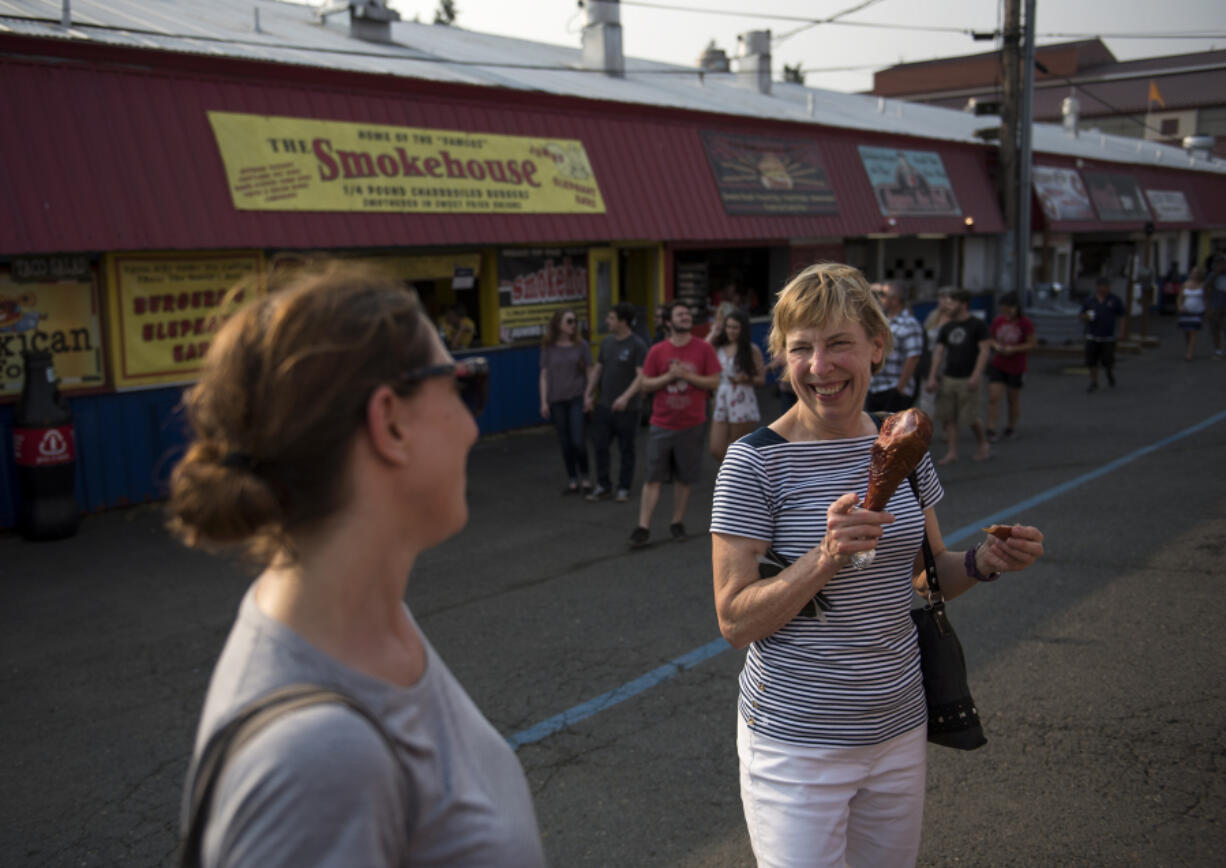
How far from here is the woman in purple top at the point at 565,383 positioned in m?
10.7

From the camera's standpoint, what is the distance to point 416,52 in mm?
15133

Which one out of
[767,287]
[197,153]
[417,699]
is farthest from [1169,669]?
[767,287]

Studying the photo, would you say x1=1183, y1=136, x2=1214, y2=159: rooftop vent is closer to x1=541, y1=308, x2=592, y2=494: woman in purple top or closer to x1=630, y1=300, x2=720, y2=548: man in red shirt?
x1=541, y1=308, x2=592, y2=494: woman in purple top

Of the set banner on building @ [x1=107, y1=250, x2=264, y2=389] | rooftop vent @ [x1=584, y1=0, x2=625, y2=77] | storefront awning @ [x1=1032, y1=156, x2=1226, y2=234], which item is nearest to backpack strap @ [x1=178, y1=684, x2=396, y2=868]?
banner on building @ [x1=107, y1=250, x2=264, y2=389]

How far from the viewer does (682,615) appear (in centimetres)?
659

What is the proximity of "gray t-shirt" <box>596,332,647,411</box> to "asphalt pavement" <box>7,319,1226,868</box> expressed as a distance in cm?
113

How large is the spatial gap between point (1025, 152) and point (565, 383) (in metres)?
16.8

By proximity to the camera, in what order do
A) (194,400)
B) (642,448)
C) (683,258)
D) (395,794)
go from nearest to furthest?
(395,794), (194,400), (642,448), (683,258)

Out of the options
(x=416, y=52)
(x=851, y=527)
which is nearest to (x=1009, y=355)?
(x=416, y=52)

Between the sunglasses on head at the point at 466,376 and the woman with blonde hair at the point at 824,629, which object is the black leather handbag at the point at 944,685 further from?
the sunglasses on head at the point at 466,376

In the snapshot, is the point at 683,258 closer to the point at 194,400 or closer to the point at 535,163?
the point at 535,163

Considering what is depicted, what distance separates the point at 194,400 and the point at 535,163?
1305 centimetres

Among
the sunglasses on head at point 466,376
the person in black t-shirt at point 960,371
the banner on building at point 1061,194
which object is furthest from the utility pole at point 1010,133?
the sunglasses on head at point 466,376

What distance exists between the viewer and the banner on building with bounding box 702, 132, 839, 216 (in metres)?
17.0
